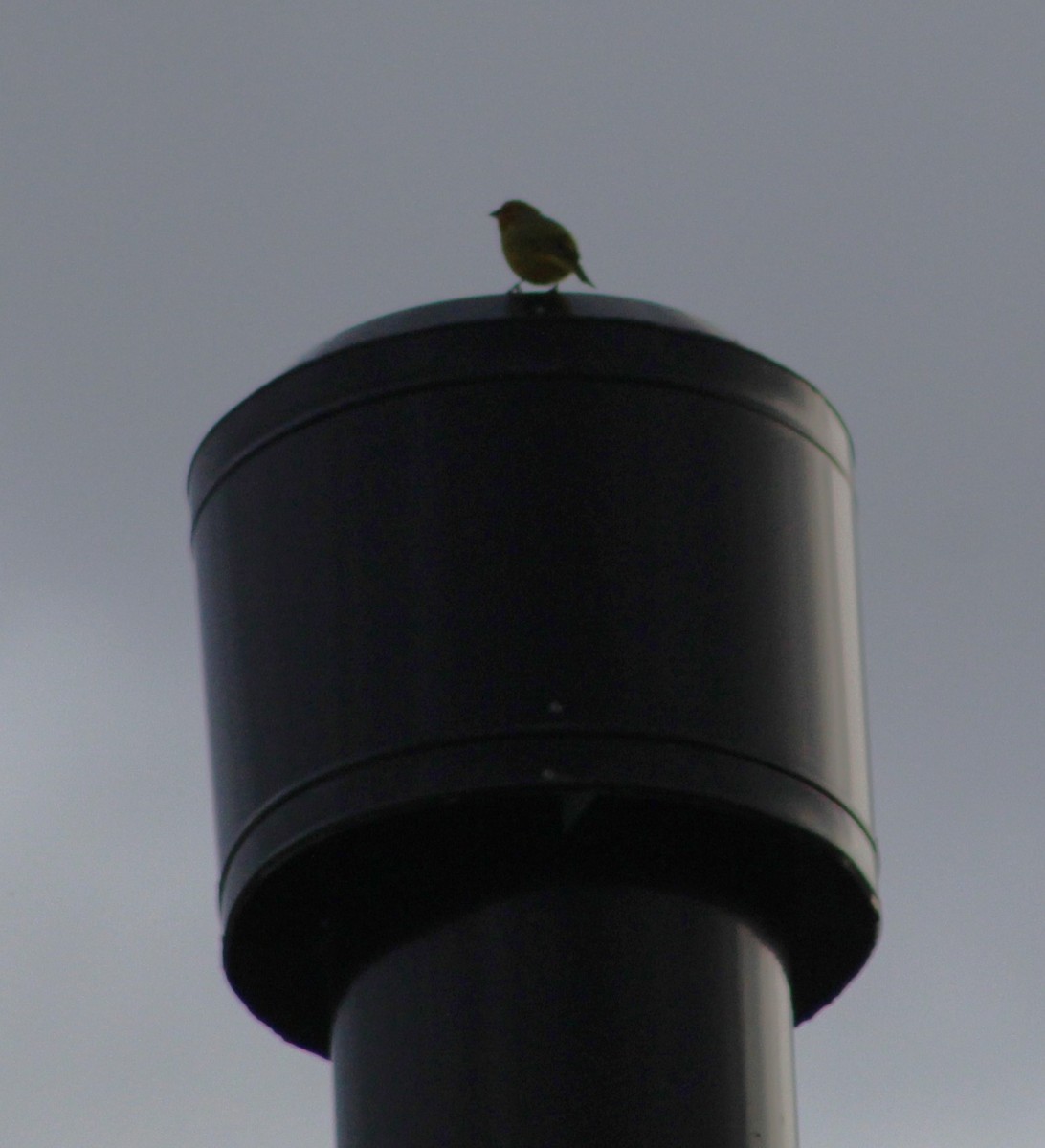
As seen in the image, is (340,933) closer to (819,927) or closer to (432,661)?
(432,661)

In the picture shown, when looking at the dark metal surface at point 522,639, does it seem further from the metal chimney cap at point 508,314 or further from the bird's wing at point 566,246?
the bird's wing at point 566,246

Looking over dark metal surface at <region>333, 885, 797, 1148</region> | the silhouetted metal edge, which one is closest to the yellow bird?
the silhouetted metal edge

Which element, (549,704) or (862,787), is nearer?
(549,704)

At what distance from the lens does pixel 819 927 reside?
778 cm

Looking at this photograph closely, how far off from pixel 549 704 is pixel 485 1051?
0.98 meters

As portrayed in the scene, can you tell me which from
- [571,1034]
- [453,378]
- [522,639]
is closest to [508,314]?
[453,378]

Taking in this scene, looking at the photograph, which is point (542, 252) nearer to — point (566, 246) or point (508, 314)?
point (566, 246)

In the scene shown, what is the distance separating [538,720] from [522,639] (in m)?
0.26

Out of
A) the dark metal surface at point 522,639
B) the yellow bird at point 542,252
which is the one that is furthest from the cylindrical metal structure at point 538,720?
the yellow bird at point 542,252

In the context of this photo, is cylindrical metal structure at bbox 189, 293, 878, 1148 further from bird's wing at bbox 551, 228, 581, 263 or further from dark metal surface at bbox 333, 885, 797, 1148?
bird's wing at bbox 551, 228, 581, 263

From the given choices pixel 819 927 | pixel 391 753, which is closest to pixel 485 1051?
pixel 391 753

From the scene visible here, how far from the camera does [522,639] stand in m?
7.14

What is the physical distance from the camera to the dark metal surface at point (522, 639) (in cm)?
709

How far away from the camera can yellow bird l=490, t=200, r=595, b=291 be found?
9.08 metres
